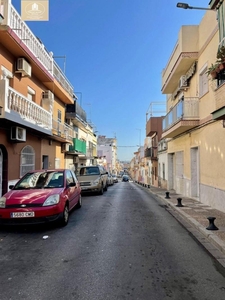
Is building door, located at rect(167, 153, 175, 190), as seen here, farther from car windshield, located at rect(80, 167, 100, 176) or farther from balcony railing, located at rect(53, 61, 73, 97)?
balcony railing, located at rect(53, 61, 73, 97)

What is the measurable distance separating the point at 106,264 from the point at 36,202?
2796 mm

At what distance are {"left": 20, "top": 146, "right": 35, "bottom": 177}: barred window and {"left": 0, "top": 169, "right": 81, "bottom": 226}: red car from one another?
430 centimetres

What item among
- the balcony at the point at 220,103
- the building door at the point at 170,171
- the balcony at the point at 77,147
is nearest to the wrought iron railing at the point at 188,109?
the balcony at the point at 220,103

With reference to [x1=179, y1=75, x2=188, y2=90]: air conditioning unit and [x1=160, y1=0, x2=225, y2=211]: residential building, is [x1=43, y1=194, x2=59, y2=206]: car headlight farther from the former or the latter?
[x1=179, y1=75, x2=188, y2=90]: air conditioning unit

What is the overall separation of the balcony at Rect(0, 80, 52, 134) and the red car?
280 centimetres

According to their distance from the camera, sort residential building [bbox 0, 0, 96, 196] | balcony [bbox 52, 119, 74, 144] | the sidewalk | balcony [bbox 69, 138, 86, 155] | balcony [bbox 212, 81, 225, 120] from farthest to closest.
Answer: balcony [bbox 69, 138, 86, 155] → balcony [bbox 52, 119, 74, 144] → residential building [bbox 0, 0, 96, 196] → balcony [bbox 212, 81, 225, 120] → the sidewalk

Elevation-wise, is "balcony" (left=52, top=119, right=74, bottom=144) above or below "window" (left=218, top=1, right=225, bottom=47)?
below

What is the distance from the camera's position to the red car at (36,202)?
235 inches

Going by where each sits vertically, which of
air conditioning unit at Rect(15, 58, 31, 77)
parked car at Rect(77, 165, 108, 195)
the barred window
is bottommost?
parked car at Rect(77, 165, 108, 195)

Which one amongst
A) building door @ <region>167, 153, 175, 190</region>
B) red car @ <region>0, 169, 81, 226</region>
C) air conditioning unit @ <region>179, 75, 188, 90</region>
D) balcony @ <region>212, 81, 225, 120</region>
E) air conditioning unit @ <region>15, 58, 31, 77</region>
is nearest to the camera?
red car @ <region>0, 169, 81, 226</region>

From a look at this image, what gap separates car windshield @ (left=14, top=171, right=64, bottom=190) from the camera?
7261 millimetres

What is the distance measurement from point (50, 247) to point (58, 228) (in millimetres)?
1529

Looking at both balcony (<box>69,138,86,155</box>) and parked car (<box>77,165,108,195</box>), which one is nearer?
parked car (<box>77,165,108,195</box>)

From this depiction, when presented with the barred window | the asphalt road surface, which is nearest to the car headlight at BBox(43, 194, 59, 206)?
the asphalt road surface
